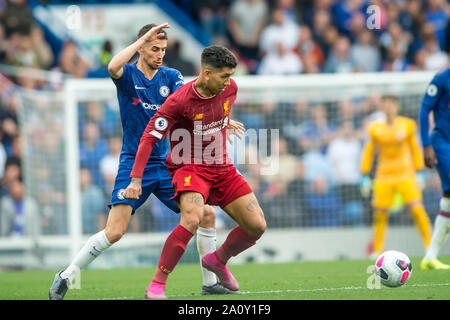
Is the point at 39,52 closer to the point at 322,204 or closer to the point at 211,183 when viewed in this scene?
the point at 322,204

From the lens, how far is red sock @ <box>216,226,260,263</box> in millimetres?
7059

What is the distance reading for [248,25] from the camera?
17.4 metres

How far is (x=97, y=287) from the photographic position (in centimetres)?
873

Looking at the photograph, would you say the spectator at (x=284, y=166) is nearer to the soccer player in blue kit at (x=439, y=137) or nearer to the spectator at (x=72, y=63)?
the soccer player in blue kit at (x=439, y=137)

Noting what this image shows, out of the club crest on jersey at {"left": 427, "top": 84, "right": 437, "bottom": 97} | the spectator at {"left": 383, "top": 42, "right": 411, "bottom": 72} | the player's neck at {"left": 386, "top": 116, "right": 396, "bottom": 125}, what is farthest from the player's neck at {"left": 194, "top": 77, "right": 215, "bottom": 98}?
the spectator at {"left": 383, "top": 42, "right": 411, "bottom": 72}

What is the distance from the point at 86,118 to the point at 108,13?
5.38 m

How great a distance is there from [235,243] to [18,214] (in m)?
7.96

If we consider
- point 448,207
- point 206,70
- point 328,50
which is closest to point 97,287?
point 206,70

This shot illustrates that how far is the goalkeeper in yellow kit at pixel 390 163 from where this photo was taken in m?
12.5

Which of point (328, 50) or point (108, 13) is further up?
point (108, 13)

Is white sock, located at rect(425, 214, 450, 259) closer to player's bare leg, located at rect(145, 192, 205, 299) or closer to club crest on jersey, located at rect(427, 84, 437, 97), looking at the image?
club crest on jersey, located at rect(427, 84, 437, 97)

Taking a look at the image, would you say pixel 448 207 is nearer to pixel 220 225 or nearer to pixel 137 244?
pixel 220 225

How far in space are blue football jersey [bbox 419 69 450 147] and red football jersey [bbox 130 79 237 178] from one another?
118 inches

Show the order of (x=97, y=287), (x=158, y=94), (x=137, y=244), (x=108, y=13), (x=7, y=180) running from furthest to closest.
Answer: (x=108, y=13) < (x=7, y=180) < (x=137, y=244) < (x=97, y=287) < (x=158, y=94)
